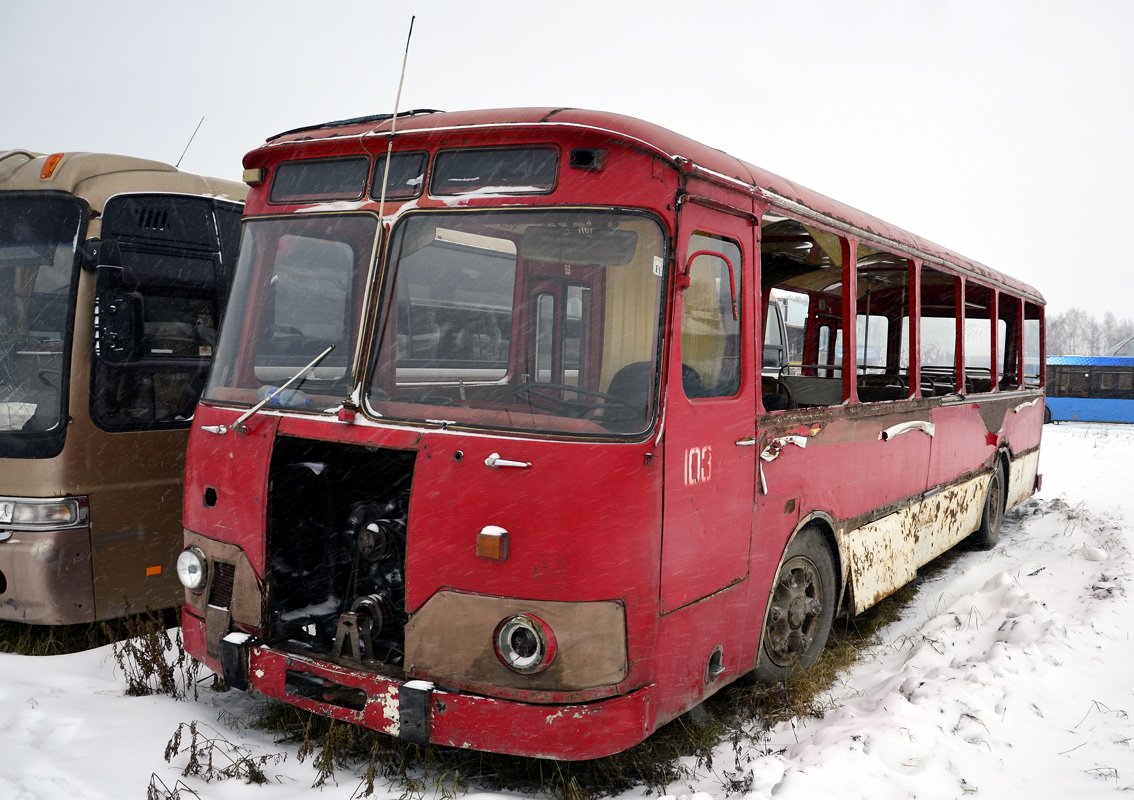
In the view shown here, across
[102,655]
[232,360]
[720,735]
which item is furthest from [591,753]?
[102,655]

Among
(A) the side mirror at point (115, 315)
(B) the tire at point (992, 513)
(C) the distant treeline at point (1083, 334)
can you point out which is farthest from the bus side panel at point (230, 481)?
(C) the distant treeline at point (1083, 334)

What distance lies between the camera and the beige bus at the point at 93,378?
4965 millimetres

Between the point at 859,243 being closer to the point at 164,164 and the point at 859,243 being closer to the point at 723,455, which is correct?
the point at 723,455

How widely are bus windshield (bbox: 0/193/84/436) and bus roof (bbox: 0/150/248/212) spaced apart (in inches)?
3.4

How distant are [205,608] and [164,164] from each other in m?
3.48

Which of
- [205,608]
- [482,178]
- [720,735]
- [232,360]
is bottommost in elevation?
[720,735]

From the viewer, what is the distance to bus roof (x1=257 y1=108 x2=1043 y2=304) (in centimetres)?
335

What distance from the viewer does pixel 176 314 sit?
5.77 m

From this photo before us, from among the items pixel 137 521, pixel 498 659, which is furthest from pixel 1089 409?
pixel 498 659

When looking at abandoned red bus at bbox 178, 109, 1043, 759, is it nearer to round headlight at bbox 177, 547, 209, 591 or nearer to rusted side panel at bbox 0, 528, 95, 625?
round headlight at bbox 177, 547, 209, 591

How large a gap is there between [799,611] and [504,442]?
7.45ft

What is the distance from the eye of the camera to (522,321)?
150 inches

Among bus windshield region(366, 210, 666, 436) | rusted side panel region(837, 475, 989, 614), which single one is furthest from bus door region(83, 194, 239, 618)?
rusted side panel region(837, 475, 989, 614)

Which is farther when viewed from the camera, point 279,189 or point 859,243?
point 859,243
